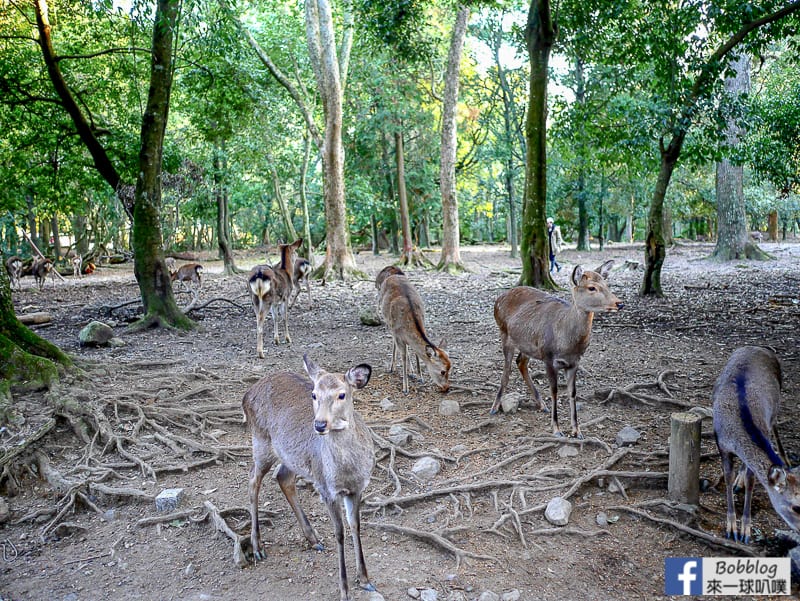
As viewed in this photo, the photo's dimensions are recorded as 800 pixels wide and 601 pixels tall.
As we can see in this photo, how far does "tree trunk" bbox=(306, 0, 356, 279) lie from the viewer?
1627 cm

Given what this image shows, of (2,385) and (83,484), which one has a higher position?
(2,385)

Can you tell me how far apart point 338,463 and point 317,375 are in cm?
46

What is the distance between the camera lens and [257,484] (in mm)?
3678

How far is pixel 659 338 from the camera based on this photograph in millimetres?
Result: 8227

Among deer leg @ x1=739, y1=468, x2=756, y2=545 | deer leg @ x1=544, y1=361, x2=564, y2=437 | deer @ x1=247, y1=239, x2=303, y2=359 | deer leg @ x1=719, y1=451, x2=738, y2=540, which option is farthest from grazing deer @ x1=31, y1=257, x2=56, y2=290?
deer leg @ x1=739, y1=468, x2=756, y2=545

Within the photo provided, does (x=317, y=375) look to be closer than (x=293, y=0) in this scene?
Yes

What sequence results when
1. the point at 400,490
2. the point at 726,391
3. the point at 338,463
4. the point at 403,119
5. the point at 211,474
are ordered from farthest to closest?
the point at 403,119, the point at 211,474, the point at 400,490, the point at 726,391, the point at 338,463

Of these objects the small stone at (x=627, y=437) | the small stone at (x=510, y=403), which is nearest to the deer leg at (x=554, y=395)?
the small stone at (x=627, y=437)

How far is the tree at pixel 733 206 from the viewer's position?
17.3 meters

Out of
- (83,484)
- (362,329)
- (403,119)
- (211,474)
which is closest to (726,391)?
(211,474)

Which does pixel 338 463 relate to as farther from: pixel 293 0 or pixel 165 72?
pixel 293 0

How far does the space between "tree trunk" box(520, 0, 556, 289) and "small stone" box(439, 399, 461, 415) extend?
634 centimetres

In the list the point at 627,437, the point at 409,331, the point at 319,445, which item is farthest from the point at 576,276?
the point at 319,445

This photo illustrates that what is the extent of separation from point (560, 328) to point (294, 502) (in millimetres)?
2640
